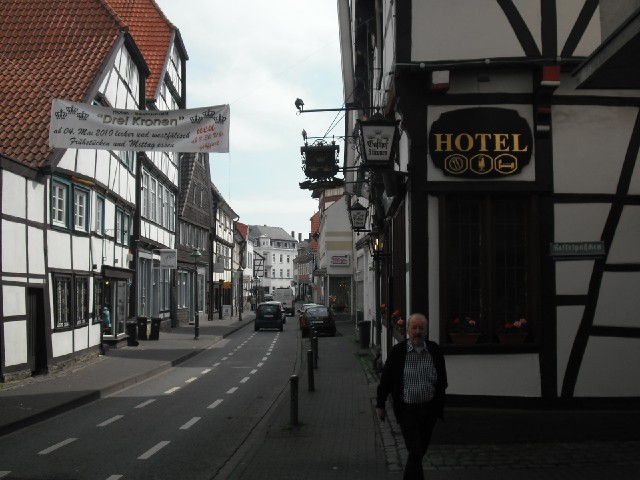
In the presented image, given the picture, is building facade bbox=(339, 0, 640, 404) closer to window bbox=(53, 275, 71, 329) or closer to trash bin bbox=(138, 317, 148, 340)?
window bbox=(53, 275, 71, 329)

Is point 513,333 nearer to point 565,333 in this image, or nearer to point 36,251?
point 565,333

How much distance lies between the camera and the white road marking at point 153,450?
397 inches

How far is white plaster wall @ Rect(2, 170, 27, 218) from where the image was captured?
55.2ft

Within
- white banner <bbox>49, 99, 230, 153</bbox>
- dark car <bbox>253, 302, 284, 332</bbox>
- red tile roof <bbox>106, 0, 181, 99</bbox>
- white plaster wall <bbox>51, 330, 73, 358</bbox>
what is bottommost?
dark car <bbox>253, 302, 284, 332</bbox>

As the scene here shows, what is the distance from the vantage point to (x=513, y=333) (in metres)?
9.94

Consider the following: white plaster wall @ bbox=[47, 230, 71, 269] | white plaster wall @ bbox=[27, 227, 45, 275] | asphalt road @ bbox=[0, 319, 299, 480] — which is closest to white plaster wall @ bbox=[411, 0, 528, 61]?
asphalt road @ bbox=[0, 319, 299, 480]

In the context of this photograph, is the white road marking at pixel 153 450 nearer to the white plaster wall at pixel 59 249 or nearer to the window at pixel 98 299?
the white plaster wall at pixel 59 249

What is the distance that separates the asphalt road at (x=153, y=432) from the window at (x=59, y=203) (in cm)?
476

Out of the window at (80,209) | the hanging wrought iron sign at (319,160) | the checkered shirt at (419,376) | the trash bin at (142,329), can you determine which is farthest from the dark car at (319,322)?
the checkered shirt at (419,376)

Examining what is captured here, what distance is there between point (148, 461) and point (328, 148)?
9.42 meters

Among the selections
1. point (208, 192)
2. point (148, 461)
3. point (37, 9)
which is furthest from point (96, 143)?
point (208, 192)

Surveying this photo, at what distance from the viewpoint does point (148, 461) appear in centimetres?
981

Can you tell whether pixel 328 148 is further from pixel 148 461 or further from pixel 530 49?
pixel 148 461

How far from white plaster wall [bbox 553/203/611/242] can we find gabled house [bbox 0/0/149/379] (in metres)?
11.6
